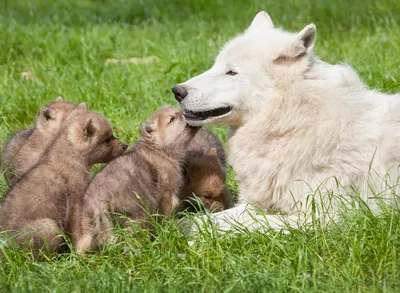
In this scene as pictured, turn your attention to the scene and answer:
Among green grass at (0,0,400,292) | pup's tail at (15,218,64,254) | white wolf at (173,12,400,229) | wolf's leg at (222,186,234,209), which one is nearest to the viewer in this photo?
green grass at (0,0,400,292)

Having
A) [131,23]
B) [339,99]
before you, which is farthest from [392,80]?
[131,23]

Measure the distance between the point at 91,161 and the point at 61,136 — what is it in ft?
0.93

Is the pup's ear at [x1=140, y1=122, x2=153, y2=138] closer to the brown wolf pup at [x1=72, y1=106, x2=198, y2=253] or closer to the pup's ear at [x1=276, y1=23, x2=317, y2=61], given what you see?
the brown wolf pup at [x1=72, y1=106, x2=198, y2=253]

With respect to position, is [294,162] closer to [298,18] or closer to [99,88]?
[99,88]

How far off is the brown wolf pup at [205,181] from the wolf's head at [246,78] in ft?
1.75

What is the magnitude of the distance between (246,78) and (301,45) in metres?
0.47

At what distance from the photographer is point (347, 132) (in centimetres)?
541

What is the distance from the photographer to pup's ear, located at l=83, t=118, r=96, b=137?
546 cm

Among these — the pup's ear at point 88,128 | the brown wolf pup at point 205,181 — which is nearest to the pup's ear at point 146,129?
the pup's ear at point 88,128

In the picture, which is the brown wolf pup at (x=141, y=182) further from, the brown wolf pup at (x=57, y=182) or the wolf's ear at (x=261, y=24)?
the wolf's ear at (x=261, y=24)

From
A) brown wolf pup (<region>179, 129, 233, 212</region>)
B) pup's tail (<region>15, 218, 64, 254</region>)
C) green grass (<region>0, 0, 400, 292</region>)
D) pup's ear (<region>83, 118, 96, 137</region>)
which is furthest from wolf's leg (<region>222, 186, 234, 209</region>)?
pup's tail (<region>15, 218, 64, 254</region>)

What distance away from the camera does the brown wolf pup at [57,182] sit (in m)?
4.87

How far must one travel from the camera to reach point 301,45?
18.0 feet

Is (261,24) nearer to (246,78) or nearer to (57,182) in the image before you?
(246,78)
